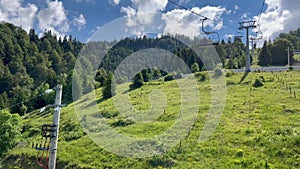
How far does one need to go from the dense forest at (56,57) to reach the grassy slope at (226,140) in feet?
61.9

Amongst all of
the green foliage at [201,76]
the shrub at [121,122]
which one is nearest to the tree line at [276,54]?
the green foliage at [201,76]

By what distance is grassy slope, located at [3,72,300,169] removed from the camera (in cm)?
1201

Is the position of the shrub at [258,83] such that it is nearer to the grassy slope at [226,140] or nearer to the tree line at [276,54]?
the grassy slope at [226,140]

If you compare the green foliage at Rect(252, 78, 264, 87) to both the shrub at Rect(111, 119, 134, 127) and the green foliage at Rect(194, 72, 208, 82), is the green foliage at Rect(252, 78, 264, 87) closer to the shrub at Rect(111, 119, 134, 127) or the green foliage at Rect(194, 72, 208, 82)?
the green foliage at Rect(194, 72, 208, 82)

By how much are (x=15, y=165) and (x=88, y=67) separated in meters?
61.7

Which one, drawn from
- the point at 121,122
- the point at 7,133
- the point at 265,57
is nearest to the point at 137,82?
the point at 121,122

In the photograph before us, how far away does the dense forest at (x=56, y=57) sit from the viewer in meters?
50.0

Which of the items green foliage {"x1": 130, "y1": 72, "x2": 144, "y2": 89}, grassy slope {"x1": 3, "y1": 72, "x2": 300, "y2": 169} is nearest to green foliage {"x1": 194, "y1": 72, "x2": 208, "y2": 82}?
green foliage {"x1": 130, "y1": 72, "x2": 144, "y2": 89}

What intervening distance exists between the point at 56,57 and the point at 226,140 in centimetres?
8511

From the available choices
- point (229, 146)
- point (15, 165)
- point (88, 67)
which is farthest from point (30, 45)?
point (229, 146)

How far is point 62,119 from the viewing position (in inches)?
1017

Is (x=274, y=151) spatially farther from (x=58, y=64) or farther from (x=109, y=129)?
(x=58, y=64)

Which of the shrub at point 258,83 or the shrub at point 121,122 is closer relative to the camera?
the shrub at point 121,122

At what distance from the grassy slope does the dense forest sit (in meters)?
18.9
